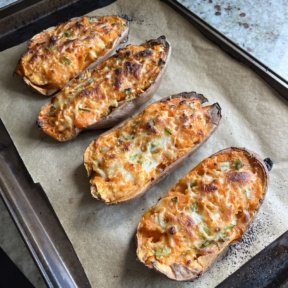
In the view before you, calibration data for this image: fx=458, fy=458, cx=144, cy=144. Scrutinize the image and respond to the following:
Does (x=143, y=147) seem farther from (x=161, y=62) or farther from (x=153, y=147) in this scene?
(x=161, y=62)

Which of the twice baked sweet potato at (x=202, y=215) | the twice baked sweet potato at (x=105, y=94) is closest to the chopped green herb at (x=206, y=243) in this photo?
the twice baked sweet potato at (x=202, y=215)

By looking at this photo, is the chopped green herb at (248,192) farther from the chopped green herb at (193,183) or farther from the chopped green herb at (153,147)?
the chopped green herb at (153,147)

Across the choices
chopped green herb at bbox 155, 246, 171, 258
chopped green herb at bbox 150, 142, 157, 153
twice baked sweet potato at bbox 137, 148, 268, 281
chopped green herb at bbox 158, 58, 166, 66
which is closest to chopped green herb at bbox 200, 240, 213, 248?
twice baked sweet potato at bbox 137, 148, 268, 281

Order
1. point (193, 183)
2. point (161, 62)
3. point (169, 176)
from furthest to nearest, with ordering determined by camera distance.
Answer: point (161, 62), point (169, 176), point (193, 183)

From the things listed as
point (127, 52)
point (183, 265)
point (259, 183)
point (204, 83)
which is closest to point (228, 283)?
point (183, 265)

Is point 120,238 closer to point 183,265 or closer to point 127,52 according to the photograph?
point 183,265

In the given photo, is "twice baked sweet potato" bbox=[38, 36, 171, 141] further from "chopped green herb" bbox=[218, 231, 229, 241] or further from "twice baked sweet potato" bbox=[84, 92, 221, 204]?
"chopped green herb" bbox=[218, 231, 229, 241]

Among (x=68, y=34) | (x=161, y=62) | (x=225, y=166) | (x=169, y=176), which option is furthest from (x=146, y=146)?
(x=68, y=34)
